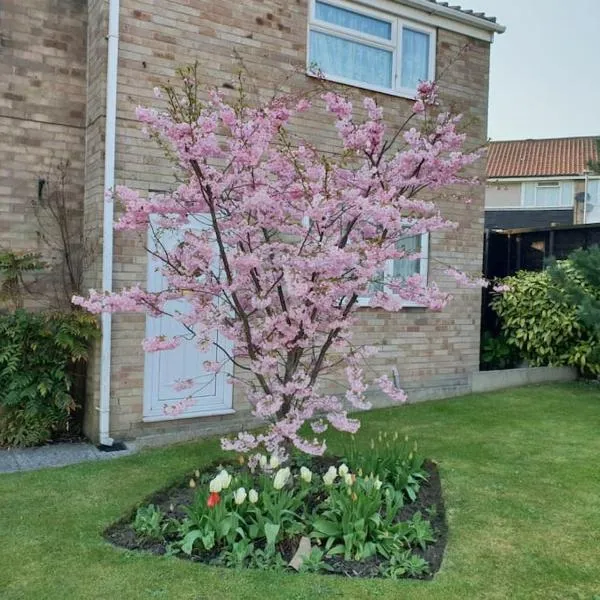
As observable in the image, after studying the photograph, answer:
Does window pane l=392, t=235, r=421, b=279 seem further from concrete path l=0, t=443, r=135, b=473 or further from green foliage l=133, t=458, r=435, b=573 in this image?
green foliage l=133, t=458, r=435, b=573

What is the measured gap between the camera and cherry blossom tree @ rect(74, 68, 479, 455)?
3852 millimetres

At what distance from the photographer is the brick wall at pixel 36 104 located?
20.4ft

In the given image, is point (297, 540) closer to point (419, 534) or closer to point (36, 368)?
point (419, 534)

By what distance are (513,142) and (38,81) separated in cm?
2609

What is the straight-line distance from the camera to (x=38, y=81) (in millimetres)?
6363

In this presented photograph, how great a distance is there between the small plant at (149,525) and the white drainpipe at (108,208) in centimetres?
218

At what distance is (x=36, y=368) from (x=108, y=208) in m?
1.71

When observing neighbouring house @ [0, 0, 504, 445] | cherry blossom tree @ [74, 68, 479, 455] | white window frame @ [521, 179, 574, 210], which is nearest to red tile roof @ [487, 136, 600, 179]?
white window frame @ [521, 179, 574, 210]

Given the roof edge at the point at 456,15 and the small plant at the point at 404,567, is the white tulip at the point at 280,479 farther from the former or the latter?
the roof edge at the point at 456,15

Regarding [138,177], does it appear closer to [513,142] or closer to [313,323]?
[313,323]

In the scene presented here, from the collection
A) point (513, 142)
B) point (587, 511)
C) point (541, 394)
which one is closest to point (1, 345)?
point (587, 511)

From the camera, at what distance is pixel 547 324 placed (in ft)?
30.0

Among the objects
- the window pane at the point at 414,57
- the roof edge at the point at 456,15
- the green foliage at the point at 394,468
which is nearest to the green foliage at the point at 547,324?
the window pane at the point at 414,57

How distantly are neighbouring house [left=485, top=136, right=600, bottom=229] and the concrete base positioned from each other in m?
14.3
